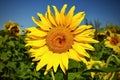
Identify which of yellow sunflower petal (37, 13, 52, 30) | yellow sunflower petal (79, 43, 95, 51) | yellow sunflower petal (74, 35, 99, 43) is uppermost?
yellow sunflower petal (37, 13, 52, 30)

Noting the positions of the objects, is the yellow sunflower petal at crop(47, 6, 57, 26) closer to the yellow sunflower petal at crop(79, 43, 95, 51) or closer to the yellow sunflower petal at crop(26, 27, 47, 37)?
the yellow sunflower petal at crop(26, 27, 47, 37)

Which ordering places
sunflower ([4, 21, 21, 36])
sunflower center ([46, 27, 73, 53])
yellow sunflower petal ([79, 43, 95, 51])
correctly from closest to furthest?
yellow sunflower petal ([79, 43, 95, 51]) → sunflower center ([46, 27, 73, 53]) → sunflower ([4, 21, 21, 36])

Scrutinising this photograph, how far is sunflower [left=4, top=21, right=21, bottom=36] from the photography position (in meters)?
5.87

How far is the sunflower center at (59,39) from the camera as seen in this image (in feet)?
5.79

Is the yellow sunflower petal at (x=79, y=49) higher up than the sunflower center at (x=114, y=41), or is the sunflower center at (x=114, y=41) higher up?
the sunflower center at (x=114, y=41)

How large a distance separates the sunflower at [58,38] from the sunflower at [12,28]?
4075mm

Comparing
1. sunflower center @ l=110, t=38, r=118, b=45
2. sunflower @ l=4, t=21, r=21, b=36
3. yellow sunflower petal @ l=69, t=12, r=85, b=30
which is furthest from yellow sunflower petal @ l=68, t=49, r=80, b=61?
sunflower @ l=4, t=21, r=21, b=36

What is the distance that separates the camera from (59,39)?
1795 millimetres

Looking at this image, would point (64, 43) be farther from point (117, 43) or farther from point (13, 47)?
point (13, 47)

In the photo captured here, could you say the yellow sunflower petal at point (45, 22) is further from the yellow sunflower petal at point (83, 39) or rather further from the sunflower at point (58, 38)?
the yellow sunflower petal at point (83, 39)

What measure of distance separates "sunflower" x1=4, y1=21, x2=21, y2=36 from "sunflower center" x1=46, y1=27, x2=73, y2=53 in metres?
4.08

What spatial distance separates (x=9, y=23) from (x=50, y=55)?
14.2 feet

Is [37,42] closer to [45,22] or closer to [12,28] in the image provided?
[45,22]

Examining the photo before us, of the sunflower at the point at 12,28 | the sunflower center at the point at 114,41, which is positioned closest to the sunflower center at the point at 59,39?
the sunflower center at the point at 114,41
